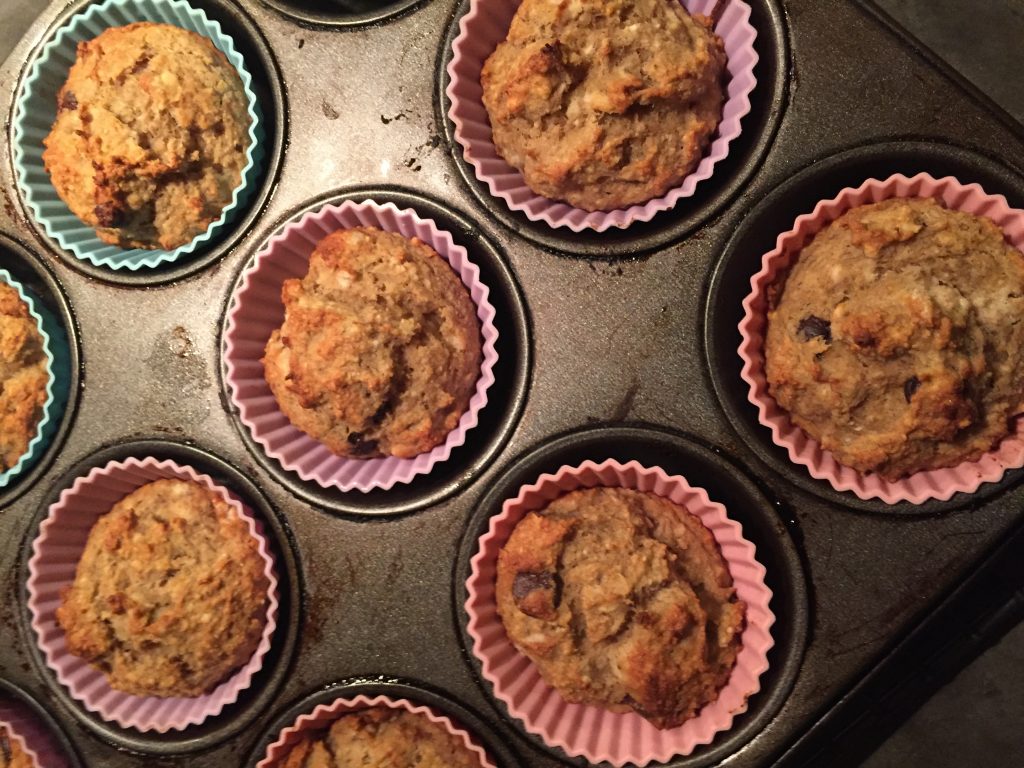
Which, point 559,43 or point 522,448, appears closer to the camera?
point 559,43

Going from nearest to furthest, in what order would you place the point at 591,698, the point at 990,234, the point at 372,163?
1. the point at 990,234
2. the point at 591,698
3. the point at 372,163

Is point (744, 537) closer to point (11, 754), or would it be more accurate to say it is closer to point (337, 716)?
point (337, 716)

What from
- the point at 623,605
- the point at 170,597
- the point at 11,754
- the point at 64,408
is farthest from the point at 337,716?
the point at 64,408

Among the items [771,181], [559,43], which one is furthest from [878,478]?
[559,43]

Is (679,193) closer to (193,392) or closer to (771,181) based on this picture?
(771,181)

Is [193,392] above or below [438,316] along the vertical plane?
below
